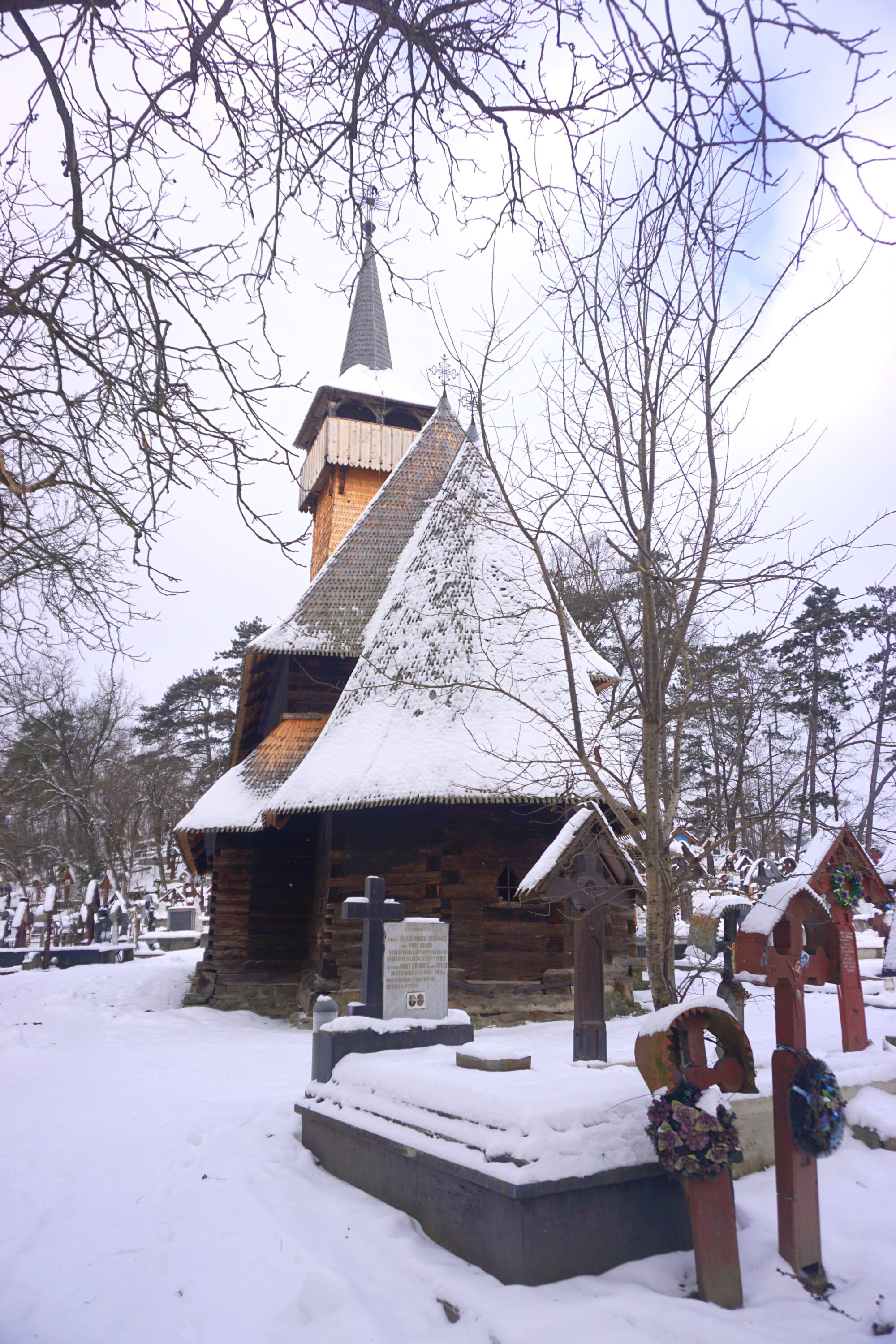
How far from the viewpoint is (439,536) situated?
1458 centimetres

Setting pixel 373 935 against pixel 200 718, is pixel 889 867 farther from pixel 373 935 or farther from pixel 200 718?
pixel 200 718

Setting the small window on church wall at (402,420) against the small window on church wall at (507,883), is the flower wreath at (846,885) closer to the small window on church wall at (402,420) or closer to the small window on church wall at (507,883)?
the small window on church wall at (507,883)

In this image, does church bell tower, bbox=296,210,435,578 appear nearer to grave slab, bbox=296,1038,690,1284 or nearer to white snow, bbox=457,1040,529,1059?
white snow, bbox=457,1040,529,1059

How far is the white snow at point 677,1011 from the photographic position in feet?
12.7

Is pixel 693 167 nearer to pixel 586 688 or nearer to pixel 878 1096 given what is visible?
pixel 878 1096

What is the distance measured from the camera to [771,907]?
443cm

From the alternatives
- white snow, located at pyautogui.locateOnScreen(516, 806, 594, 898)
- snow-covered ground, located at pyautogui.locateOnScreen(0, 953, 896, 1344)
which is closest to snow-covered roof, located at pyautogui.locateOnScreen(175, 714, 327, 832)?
snow-covered ground, located at pyautogui.locateOnScreen(0, 953, 896, 1344)

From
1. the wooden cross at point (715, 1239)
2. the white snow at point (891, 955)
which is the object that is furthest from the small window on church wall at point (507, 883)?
the wooden cross at point (715, 1239)

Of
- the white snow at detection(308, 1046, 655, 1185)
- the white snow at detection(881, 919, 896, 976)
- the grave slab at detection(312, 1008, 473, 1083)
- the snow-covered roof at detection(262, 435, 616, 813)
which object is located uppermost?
the snow-covered roof at detection(262, 435, 616, 813)

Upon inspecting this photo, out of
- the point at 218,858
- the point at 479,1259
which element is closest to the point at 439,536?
the point at 218,858

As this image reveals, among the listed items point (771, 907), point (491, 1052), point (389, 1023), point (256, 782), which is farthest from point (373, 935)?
point (256, 782)

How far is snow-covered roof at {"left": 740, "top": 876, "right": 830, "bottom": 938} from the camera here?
4.33m

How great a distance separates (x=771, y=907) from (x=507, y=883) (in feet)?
25.1

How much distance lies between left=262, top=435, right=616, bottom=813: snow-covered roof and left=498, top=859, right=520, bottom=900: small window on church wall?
1434 mm
